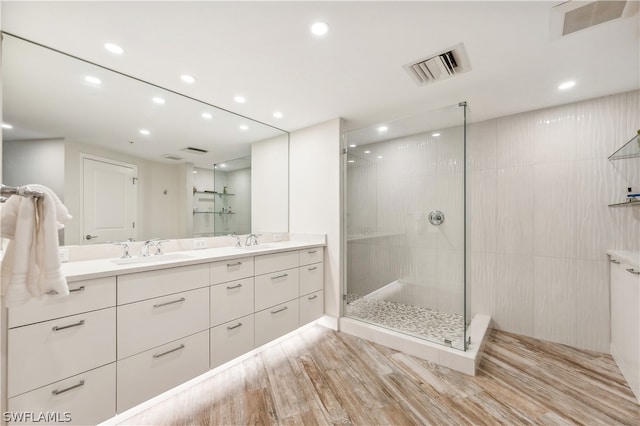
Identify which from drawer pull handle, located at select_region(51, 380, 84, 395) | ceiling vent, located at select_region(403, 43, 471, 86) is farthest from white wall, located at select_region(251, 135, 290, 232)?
drawer pull handle, located at select_region(51, 380, 84, 395)

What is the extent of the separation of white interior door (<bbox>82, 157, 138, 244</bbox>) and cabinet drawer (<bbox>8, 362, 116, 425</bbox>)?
36.8 inches

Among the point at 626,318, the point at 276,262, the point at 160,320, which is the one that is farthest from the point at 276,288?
the point at 626,318

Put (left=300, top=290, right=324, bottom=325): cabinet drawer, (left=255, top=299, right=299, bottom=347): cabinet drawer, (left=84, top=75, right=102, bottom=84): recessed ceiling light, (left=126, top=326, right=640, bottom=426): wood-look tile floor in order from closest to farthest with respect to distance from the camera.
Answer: (left=126, top=326, right=640, bottom=426): wood-look tile floor, (left=84, top=75, right=102, bottom=84): recessed ceiling light, (left=255, top=299, right=299, bottom=347): cabinet drawer, (left=300, top=290, right=324, bottom=325): cabinet drawer

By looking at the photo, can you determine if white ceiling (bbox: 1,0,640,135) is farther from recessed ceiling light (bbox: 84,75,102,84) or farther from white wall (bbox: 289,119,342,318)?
white wall (bbox: 289,119,342,318)

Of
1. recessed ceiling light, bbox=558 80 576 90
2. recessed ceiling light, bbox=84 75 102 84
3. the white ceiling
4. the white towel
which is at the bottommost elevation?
the white towel

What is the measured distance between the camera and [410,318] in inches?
106

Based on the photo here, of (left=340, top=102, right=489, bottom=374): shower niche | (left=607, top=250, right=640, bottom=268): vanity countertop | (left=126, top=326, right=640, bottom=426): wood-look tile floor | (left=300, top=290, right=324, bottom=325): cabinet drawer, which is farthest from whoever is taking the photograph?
(left=300, top=290, right=324, bottom=325): cabinet drawer

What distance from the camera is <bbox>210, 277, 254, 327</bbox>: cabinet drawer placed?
181cm

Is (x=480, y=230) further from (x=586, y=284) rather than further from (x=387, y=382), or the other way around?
(x=387, y=382)

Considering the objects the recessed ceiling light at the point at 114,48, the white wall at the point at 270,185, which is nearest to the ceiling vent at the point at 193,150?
the white wall at the point at 270,185

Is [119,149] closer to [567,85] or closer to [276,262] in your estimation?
[276,262]

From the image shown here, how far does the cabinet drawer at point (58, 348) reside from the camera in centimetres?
110

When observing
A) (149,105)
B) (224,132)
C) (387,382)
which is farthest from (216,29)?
(387,382)

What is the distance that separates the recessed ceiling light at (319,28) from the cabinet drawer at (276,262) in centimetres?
168
